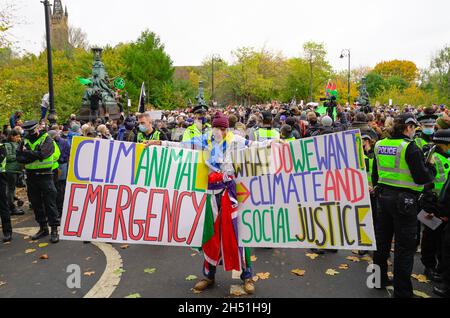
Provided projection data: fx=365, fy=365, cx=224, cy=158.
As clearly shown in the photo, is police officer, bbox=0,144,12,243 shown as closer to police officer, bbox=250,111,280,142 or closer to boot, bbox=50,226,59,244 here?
boot, bbox=50,226,59,244

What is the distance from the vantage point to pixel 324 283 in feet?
15.0

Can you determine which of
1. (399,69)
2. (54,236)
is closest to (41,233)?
(54,236)

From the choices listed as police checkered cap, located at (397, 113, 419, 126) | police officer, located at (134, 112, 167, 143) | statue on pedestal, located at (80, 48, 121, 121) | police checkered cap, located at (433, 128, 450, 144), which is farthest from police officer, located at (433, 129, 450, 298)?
statue on pedestal, located at (80, 48, 121, 121)

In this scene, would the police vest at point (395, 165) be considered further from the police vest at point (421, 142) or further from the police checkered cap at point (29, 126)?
the police checkered cap at point (29, 126)

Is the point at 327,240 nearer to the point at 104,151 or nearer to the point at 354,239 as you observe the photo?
the point at 354,239

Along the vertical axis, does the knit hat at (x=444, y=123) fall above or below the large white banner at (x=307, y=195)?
above

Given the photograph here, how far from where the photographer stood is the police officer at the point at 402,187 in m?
3.81

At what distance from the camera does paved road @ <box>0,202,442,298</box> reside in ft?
14.4

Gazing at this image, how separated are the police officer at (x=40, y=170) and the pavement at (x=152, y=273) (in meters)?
0.47

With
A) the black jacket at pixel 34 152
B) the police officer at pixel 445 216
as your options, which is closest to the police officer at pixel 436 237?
the police officer at pixel 445 216

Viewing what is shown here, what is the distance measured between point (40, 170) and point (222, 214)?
3977 mm
